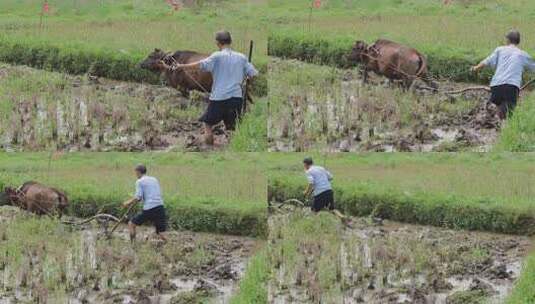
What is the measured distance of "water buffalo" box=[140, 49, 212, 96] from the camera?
39.5 ft

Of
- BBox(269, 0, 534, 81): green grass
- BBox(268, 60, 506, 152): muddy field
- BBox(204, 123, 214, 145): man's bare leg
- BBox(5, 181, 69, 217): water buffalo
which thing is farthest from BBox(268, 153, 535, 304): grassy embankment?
BBox(5, 181, 69, 217): water buffalo

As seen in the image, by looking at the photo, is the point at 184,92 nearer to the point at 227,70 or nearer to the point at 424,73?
the point at 227,70

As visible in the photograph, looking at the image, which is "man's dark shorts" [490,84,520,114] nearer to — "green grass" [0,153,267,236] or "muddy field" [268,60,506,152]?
"muddy field" [268,60,506,152]

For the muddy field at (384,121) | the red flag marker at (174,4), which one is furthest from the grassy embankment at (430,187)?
the red flag marker at (174,4)

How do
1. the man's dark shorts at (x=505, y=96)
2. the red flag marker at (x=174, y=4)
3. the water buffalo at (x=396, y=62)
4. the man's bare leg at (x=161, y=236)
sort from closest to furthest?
the man's bare leg at (x=161, y=236) → the man's dark shorts at (x=505, y=96) → the water buffalo at (x=396, y=62) → the red flag marker at (x=174, y=4)

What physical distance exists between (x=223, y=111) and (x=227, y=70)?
345 mm

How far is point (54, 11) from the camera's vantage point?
1692 centimetres

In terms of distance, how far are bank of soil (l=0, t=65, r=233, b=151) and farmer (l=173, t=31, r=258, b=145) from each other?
47cm

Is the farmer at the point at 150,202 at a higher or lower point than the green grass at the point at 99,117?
lower

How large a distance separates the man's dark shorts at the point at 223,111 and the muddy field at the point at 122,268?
2.88ft

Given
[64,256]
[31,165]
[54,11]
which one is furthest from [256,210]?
[54,11]

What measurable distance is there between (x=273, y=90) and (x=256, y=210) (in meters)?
1.83

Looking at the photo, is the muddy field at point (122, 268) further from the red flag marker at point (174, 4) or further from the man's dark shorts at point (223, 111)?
the red flag marker at point (174, 4)

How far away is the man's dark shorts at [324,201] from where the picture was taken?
11.6 meters
